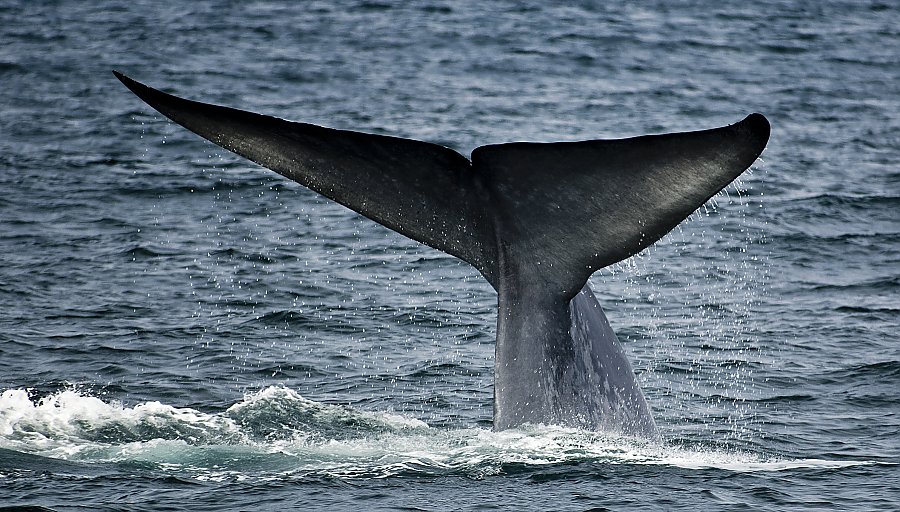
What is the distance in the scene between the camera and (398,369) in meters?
11.2

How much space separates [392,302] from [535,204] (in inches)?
248

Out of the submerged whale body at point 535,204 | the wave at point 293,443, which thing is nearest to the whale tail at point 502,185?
the submerged whale body at point 535,204

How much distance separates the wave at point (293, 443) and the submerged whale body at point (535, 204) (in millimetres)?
270

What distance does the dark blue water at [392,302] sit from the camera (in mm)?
8008

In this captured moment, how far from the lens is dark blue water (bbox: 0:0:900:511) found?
8.01 metres

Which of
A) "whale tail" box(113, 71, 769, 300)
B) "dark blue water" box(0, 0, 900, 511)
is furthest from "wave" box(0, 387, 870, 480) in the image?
"whale tail" box(113, 71, 769, 300)

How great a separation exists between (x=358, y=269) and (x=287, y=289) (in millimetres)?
1039

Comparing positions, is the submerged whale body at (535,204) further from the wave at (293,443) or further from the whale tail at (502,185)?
the wave at (293,443)

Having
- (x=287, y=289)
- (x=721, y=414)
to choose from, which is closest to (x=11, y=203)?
(x=287, y=289)

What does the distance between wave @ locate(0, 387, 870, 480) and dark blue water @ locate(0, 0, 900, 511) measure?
27 millimetres

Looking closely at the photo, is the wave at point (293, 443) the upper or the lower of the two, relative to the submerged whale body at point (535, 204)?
lower

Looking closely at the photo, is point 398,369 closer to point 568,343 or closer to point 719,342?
point 719,342

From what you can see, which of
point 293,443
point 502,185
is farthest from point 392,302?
point 502,185

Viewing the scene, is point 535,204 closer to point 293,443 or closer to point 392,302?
point 293,443
